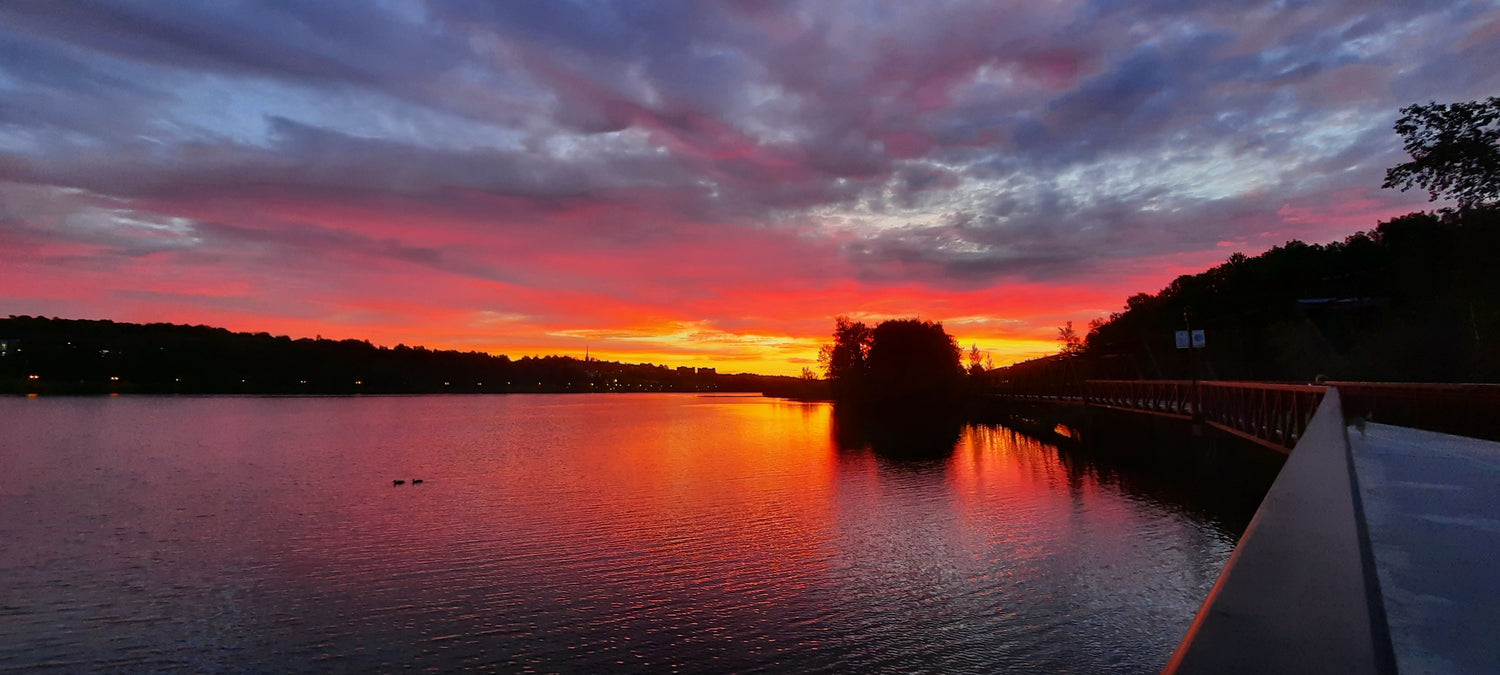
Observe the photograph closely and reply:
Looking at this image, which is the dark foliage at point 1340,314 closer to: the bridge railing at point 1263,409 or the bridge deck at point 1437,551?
the bridge railing at point 1263,409

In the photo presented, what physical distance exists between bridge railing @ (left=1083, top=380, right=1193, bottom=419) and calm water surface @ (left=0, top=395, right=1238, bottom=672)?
7.23 metres

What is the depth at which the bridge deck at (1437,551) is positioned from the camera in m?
3.53

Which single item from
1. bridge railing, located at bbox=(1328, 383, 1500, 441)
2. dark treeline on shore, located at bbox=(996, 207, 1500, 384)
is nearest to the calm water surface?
bridge railing, located at bbox=(1328, 383, 1500, 441)

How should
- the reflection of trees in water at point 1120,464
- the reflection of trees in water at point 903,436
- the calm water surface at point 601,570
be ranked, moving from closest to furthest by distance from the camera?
the calm water surface at point 601,570
the reflection of trees in water at point 1120,464
the reflection of trees in water at point 903,436

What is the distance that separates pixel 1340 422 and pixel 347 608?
17259 mm

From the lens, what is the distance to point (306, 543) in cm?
1897

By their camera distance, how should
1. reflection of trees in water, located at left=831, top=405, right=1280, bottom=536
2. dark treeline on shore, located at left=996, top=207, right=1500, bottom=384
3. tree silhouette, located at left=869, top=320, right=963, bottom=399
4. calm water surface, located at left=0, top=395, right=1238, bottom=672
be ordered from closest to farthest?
calm water surface, located at left=0, top=395, right=1238, bottom=672
reflection of trees in water, located at left=831, top=405, right=1280, bottom=536
dark treeline on shore, located at left=996, top=207, right=1500, bottom=384
tree silhouette, located at left=869, top=320, right=963, bottom=399

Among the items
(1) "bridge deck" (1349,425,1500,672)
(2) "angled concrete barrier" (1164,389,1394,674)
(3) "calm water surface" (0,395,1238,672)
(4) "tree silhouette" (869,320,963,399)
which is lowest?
(3) "calm water surface" (0,395,1238,672)

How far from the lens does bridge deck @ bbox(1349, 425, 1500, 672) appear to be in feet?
11.6

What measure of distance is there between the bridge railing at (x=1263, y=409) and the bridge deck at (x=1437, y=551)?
23.7 feet

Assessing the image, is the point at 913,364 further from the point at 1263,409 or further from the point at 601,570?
the point at 601,570

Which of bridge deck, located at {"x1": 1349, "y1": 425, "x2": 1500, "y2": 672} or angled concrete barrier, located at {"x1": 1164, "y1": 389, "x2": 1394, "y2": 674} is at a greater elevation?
angled concrete barrier, located at {"x1": 1164, "y1": 389, "x2": 1394, "y2": 674}

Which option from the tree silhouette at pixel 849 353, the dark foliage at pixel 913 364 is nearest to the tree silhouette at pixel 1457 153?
the dark foliage at pixel 913 364

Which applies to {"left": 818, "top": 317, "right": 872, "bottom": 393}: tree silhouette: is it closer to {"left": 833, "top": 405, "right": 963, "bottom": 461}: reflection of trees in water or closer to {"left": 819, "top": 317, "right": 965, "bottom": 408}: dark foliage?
{"left": 819, "top": 317, "right": 965, "bottom": 408}: dark foliage
